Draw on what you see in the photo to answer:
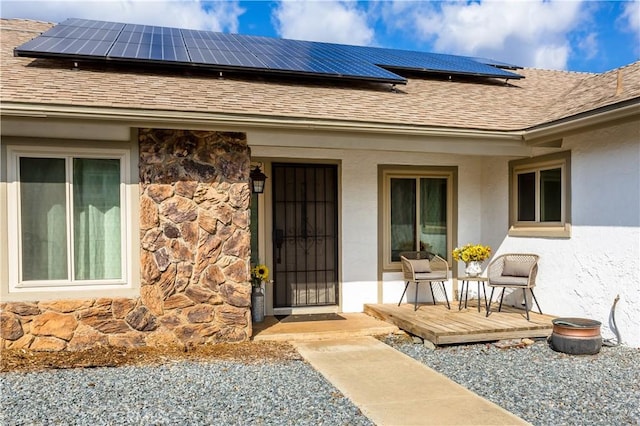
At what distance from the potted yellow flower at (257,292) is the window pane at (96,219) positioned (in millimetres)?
1898

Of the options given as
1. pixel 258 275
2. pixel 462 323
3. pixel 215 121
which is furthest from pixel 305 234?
pixel 215 121

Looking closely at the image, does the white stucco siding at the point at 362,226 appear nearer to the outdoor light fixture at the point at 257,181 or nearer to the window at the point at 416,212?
the window at the point at 416,212

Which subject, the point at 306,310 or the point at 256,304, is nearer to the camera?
the point at 256,304

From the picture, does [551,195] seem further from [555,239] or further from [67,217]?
[67,217]

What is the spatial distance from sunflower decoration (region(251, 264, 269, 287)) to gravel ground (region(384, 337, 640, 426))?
1968 mm

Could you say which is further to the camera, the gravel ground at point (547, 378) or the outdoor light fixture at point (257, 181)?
the outdoor light fixture at point (257, 181)

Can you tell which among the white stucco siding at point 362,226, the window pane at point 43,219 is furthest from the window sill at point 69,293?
the white stucco siding at point 362,226

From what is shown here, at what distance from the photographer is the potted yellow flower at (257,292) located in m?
7.14

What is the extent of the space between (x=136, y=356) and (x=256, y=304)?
197cm

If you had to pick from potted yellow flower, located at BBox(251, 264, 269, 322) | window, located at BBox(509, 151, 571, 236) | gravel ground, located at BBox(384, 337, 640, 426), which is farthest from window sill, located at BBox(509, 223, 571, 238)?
potted yellow flower, located at BBox(251, 264, 269, 322)

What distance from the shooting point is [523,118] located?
752cm

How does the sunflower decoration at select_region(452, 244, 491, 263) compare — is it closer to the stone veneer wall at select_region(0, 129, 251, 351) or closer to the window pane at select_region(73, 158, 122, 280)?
the stone veneer wall at select_region(0, 129, 251, 351)

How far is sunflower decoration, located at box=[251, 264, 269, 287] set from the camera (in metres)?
7.20

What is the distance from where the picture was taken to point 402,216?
834 cm
